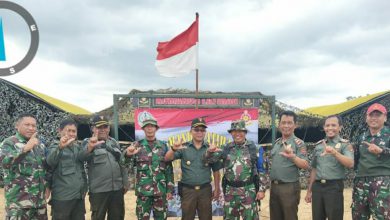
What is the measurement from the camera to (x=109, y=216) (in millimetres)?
4730

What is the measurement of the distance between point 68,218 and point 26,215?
493 millimetres

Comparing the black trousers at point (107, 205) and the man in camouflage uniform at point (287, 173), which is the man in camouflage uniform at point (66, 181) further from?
the man in camouflage uniform at point (287, 173)

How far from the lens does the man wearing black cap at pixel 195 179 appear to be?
4723 millimetres

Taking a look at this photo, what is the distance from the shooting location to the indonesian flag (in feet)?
23.5

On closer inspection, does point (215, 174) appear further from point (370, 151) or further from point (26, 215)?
point (26, 215)

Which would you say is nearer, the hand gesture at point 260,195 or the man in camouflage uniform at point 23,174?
the man in camouflage uniform at point 23,174

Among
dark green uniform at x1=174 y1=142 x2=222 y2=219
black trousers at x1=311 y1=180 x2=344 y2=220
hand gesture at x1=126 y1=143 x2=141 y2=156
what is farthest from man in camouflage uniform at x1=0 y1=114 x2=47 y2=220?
black trousers at x1=311 y1=180 x2=344 y2=220

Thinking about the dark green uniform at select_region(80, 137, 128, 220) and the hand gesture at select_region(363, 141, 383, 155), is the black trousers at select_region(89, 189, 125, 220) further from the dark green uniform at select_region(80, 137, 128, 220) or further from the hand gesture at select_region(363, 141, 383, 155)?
the hand gesture at select_region(363, 141, 383, 155)

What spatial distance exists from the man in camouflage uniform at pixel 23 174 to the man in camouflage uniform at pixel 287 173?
2.94 metres

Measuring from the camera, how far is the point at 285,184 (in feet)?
14.9

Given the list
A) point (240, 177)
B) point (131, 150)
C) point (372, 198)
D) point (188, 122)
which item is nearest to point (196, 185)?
point (240, 177)

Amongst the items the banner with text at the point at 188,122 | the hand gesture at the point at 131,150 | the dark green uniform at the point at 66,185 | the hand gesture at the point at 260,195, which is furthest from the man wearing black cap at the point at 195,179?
the banner with text at the point at 188,122

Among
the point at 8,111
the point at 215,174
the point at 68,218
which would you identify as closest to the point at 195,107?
the point at 215,174

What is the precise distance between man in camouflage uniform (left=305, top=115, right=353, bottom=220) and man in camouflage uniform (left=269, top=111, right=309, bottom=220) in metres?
0.22
